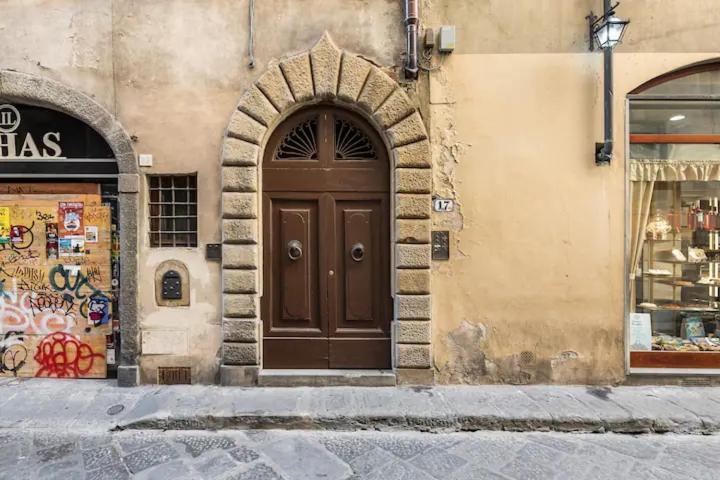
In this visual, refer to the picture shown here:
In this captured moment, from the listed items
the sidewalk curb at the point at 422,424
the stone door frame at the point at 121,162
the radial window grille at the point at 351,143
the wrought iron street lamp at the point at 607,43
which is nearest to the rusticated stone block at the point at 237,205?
the stone door frame at the point at 121,162

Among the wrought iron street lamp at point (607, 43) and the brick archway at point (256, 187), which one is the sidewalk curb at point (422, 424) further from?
the wrought iron street lamp at point (607, 43)

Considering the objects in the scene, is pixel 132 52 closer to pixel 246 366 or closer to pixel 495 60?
pixel 246 366

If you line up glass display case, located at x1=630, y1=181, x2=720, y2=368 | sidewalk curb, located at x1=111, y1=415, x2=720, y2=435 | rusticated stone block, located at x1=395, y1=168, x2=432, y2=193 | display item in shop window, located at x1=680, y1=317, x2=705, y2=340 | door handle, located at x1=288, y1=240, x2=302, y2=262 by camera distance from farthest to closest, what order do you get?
display item in shop window, located at x1=680, y1=317, x2=705, y2=340, glass display case, located at x1=630, y1=181, x2=720, y2=368, door handle, located at x1=288, y1=240, x2=302, y2=262, rusticated stone block, located at x1=395, y1=168, x2=432, y2=193, sidewalk curb, located at x1=111, y1=415, x2=720, y2=435

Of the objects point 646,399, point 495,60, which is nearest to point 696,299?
point 646,399

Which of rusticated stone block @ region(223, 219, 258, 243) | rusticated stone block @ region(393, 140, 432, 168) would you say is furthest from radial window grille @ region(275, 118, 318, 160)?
rusticated stone block @ region(393, 140, 432, 168)

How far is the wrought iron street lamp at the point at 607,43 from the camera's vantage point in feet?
15.0

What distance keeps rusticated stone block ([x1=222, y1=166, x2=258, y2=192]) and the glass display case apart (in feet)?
16.1

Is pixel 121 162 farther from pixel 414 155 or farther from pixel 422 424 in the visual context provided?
pixel 422 424

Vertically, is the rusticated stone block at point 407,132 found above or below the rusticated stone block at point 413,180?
above

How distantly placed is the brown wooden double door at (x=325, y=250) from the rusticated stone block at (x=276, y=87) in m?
0.27

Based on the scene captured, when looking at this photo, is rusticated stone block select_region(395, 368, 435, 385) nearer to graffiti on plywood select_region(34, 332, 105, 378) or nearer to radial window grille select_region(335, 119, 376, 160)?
radial window grille select_region(335, 119, 376, 160)

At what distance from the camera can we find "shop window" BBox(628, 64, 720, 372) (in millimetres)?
5039

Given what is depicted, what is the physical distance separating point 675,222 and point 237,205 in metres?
5.48

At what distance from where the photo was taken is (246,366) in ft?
15.8
